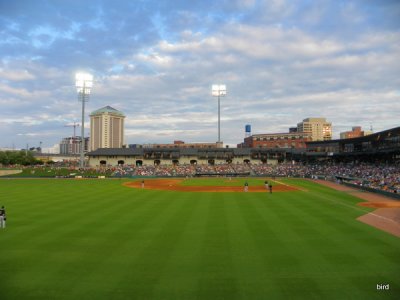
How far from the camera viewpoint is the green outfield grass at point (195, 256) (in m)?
10.2

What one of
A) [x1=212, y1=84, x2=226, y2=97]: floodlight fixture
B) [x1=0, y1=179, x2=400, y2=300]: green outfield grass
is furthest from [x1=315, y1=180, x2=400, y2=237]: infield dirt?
[x1=212, y1=84, x2=226, y2=97]: floodlight fixture

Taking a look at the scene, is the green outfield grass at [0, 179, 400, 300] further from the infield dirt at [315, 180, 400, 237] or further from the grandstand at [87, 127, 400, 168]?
the grandstand at [87, 127, 400, 168]

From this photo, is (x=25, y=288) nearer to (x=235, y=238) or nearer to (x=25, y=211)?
(x=235, y=238)

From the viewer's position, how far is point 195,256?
1336cm

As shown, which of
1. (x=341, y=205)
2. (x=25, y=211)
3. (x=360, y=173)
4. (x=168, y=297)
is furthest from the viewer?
(x=360, y=173)

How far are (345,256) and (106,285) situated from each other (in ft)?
32.3

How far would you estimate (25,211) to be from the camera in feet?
80.4

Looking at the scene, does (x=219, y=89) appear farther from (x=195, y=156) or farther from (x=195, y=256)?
(x=195, y=256)

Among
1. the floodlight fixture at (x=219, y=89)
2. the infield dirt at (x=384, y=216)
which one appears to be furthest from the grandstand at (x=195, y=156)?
the infield dirt at (x=384, y=216)

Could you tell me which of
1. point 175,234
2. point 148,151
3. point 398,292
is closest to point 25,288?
point 175,234

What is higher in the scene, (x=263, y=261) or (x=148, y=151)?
(x=148, y=151)

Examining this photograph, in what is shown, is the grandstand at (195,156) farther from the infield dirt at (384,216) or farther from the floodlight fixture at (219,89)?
the infield dirt at (384,216)

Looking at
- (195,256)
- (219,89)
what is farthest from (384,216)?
(219,89)

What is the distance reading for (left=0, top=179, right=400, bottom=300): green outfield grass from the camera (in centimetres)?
1016
